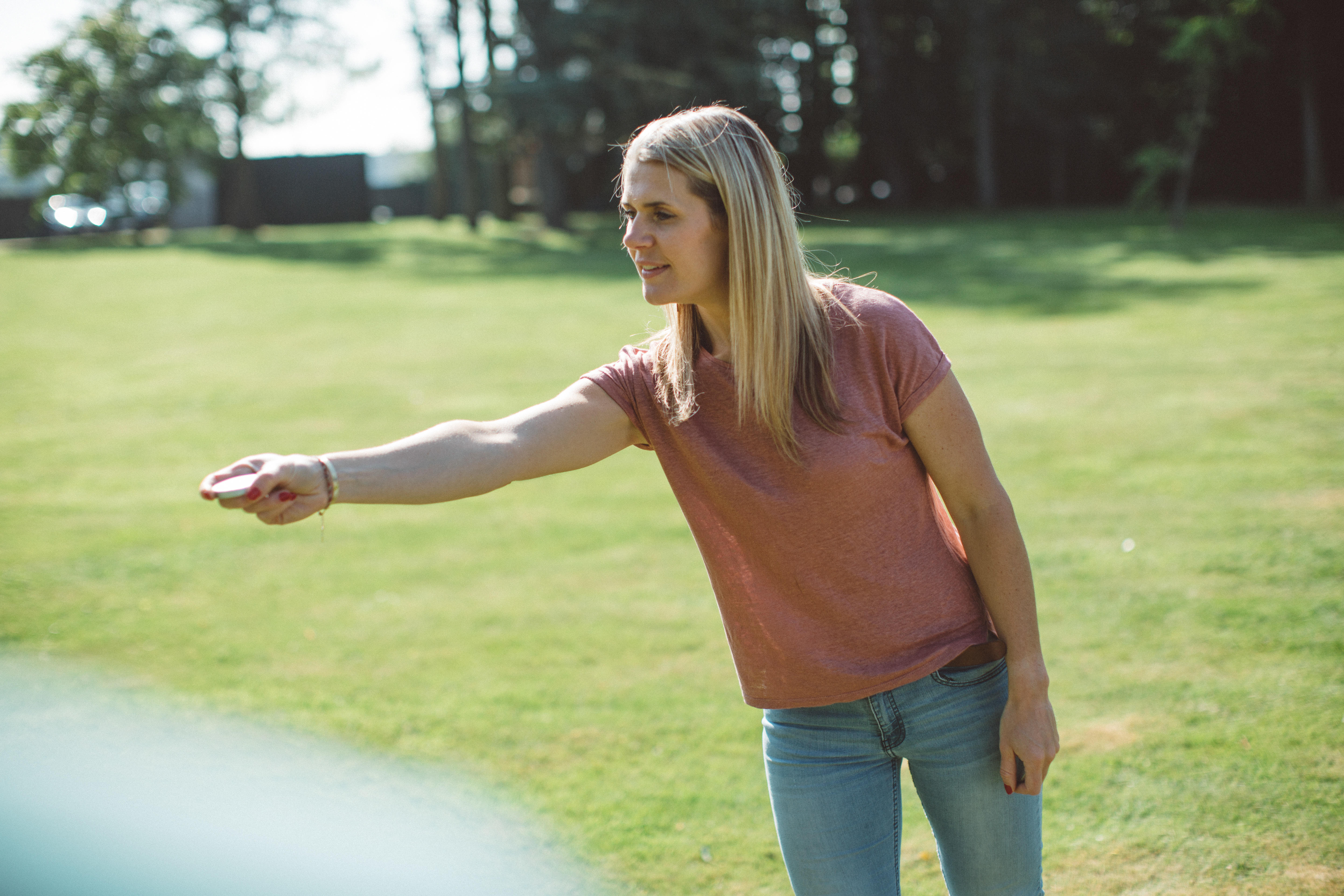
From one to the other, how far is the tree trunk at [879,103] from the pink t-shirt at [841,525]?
125 feet

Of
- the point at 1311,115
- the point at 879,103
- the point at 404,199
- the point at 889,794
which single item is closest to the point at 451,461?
the point at 889,794

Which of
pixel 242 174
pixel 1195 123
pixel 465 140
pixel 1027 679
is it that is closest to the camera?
pixel 1027 679

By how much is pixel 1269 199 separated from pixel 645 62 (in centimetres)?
1924

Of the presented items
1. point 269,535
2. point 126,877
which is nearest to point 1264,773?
point 126,877

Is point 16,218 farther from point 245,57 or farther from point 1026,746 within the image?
point 1026,746

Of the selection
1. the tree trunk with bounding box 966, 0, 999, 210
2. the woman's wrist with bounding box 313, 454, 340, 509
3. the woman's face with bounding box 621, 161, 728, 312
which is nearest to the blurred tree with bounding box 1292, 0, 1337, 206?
the tree trunk with bounding box 966, 0, 999, 210

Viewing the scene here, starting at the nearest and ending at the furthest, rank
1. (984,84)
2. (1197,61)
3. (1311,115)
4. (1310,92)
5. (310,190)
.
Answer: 1. (1197,61)
2. (1311,115)
3. (1310,92)
4. (984,84)
5. (310,190)

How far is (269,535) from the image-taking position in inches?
301

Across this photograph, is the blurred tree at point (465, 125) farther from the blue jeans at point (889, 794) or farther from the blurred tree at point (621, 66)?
the blue jeans at point (889, 794)

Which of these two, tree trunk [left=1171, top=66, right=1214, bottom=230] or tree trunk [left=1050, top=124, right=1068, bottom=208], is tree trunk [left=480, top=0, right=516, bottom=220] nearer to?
tree trunk [left=1171, top=66, right=1214, bottom=230]

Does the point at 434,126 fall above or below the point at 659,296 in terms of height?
above

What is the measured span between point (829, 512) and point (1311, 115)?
3257 centimetres

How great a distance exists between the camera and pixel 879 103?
38062 millimetres

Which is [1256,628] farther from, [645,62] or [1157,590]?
[645,62]
